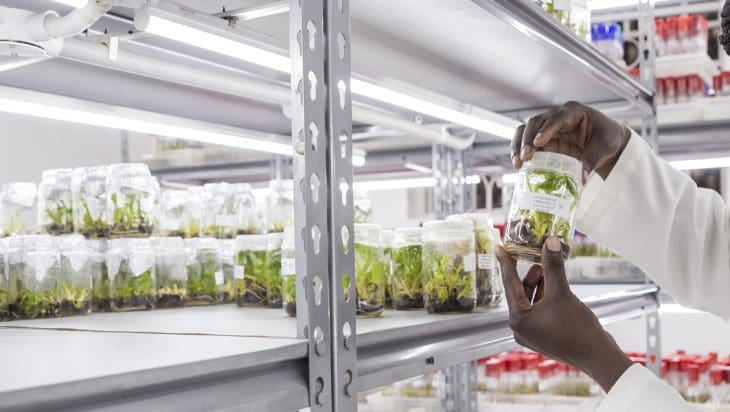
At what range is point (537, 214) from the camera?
3.69 feet

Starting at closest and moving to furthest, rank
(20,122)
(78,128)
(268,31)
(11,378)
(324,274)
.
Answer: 1. (11,378)
2. (324,274)
3. (268,31)
4. (20,122)
5. (78,128)

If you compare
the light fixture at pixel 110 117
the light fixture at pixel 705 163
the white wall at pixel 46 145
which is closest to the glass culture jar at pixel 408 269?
the light fixture at pixel 110 117

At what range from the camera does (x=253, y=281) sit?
5.21 feet

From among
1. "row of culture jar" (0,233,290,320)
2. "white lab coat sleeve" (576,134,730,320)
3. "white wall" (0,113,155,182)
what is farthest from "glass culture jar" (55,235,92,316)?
"white wall" (0,113,155,182)

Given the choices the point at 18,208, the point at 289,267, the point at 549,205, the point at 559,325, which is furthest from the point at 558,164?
the point at 18,208

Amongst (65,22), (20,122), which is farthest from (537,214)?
(20,122)

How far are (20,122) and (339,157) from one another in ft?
12.8

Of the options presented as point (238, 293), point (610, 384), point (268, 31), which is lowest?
point (610, 384)

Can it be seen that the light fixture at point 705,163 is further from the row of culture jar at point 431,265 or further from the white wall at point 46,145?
the white wall at point 46,145

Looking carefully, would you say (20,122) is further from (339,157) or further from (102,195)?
(339,157)

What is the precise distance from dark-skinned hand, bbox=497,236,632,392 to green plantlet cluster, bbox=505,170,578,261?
0.11ft

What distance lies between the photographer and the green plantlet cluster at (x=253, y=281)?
1573mm

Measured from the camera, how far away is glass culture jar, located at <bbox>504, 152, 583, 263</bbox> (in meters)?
1.12

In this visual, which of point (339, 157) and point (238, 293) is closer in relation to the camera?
point (339, 157)
